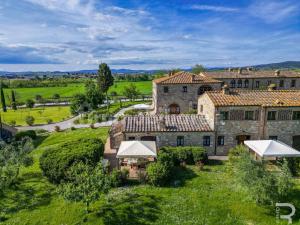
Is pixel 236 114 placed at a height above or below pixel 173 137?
above

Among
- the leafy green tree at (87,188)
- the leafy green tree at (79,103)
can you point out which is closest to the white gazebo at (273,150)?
the leafy green tree at (87,188)

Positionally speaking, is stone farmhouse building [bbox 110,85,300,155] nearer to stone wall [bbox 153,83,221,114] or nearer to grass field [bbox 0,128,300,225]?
grass field [bbox 0,128,300,225]

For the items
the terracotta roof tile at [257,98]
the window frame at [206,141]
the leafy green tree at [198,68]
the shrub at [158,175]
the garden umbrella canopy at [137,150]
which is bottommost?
the shrub at [158,175]

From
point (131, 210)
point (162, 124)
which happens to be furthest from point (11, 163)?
point (162, 124)

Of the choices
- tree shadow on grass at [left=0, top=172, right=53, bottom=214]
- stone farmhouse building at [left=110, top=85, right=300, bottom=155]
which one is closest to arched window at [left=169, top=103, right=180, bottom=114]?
stone farmhouse building at [left=110, top=85, right=300, bottom=155]

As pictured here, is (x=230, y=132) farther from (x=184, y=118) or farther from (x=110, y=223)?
(x=110, y=223)

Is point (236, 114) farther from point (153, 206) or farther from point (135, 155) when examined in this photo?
point (153, 206)

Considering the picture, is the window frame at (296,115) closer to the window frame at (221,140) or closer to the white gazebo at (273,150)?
the white gazebo at (273,150)
